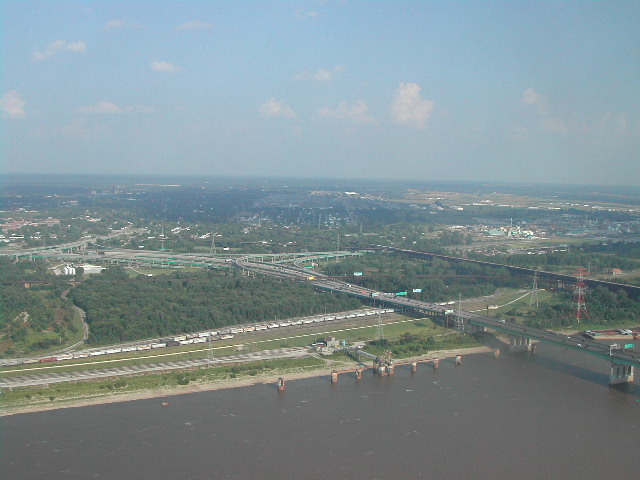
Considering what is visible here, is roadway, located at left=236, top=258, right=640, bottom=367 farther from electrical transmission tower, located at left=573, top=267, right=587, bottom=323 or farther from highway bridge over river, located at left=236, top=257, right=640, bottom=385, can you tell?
electrical transmission tower, located at left=573, top=267, right=587, bottom=323

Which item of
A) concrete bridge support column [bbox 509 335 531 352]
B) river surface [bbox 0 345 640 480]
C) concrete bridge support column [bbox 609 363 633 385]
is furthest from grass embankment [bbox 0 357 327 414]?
concrete bridge support column [bbox 609 363 633 385]

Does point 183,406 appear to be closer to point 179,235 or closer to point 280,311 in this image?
point 280,311

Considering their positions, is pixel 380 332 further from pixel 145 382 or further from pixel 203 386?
pixel 145 382

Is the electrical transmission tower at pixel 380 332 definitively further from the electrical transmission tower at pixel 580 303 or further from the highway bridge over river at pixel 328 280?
the electrical transmission tower at pixel 580 303

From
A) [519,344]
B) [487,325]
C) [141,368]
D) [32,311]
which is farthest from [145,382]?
[519,344]

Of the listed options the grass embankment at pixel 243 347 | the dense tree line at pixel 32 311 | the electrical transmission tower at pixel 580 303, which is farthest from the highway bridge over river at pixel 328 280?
the dense tree line at pixel 32 311

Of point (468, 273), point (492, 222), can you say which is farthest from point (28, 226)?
point (492, 222)
